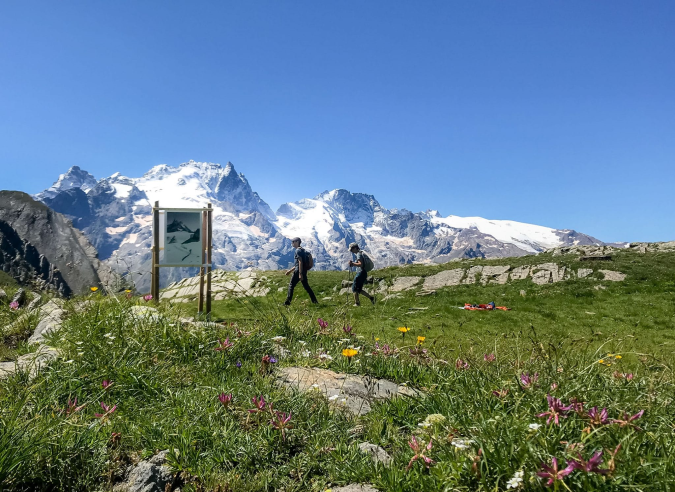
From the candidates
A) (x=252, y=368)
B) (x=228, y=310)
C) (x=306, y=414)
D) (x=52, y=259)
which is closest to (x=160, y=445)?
(x=306, y=414)

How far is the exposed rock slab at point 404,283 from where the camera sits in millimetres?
27538

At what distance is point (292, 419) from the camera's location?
13.2 ft

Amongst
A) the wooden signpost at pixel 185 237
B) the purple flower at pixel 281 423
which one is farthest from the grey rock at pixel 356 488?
the wooden signpost at pixel 185 237

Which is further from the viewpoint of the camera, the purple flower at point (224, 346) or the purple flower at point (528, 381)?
the purple flower at point (224, 346)

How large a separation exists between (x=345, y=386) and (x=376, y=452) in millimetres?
1694

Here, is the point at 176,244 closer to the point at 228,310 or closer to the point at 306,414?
the point at 228,310

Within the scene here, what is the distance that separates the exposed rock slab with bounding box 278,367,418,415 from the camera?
15.3 ft

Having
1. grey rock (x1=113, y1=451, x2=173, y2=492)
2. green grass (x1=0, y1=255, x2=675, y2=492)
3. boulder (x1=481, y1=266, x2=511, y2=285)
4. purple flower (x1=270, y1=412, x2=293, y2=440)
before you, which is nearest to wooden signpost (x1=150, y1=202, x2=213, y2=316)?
green grass (x1=0, y1=255, x2=675, y2=492)

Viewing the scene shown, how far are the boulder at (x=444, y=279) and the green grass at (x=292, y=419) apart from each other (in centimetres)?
2118

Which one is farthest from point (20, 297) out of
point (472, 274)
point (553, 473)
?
point (472, 274)

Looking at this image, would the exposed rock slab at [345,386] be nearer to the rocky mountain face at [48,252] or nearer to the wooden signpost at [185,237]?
the wooden signpost at [185,237]

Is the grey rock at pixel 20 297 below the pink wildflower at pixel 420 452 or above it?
above

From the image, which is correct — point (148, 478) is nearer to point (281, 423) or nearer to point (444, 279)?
point (281, 423)

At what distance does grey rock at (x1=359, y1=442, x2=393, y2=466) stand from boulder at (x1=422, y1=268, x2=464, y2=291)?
23.3 meters
